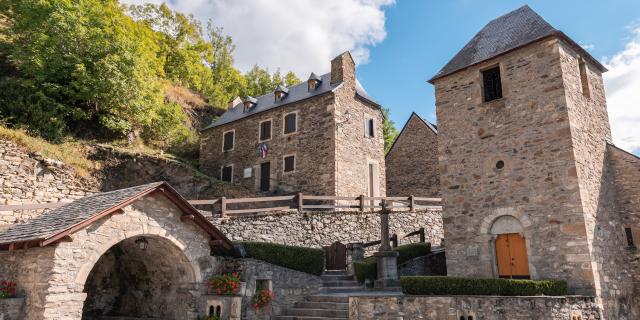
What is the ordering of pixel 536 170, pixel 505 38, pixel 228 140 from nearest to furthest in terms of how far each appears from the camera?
1. pixel 536 170
2. pixel 505 38
3. pixel 228 140

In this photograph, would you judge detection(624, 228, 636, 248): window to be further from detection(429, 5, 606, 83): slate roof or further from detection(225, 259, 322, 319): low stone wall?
detection(225, 259, 322, 319): low stone wall

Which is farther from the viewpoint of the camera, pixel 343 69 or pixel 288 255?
pixel 343 69

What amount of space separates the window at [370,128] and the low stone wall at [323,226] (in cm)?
557

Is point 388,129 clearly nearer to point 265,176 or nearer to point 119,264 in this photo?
point 265,176

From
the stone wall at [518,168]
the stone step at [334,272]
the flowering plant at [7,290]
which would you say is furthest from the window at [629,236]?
the flowering plant at [7,290]

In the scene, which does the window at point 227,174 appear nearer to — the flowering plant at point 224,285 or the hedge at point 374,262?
the hedge at point 374,262

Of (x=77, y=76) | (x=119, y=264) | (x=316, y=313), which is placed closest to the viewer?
(x=316, y=313)

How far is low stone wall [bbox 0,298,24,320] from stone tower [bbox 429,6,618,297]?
34.8 ft

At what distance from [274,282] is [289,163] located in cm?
1142

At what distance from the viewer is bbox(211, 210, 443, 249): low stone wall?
50.2 feet

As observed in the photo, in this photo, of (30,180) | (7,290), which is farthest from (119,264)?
(30,180)

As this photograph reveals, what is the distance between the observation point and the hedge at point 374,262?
45.8ft

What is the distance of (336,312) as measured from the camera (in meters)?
11.1

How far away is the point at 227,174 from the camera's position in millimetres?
25266
